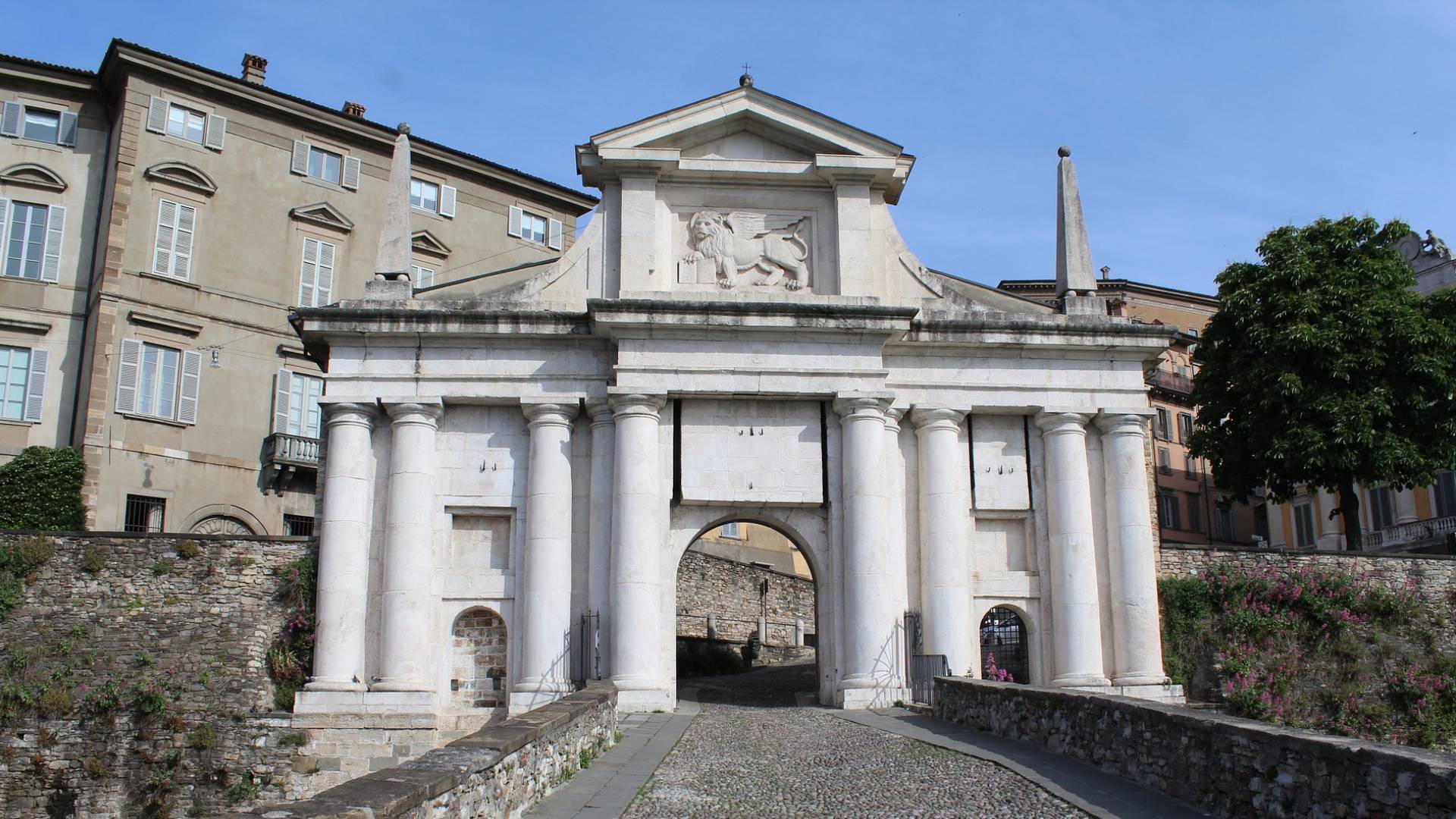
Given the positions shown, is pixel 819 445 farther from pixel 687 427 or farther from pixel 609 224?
pixel 609 224

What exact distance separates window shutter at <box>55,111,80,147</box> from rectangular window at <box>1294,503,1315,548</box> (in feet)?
147

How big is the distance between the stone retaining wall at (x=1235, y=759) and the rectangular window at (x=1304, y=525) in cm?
3936

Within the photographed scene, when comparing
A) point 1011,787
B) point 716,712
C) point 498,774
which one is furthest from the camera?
Result: point 716,712

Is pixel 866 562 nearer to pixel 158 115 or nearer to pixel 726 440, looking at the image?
pixel 726 440

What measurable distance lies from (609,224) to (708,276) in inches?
92.4

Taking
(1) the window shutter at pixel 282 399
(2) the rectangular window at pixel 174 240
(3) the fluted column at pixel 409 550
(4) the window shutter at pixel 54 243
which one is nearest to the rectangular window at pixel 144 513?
(1) the window shutter at pixel 282 399

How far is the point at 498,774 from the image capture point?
10.6 metres

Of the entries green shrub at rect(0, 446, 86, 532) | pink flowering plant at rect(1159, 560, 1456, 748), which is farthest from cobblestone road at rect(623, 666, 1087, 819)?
green shrub at rect(0, 446, 86, 532)

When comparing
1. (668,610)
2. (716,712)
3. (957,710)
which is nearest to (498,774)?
(957,710)

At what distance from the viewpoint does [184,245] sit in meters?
36.2

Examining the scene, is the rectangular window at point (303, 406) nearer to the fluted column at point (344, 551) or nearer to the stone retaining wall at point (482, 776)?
the fluted column at point (344, 551)

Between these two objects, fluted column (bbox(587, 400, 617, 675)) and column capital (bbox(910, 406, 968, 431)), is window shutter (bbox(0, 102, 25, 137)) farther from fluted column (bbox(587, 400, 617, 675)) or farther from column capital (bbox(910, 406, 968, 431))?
column capital (bbox(910, 406, 968, 431))

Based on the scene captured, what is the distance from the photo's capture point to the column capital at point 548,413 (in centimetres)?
2633

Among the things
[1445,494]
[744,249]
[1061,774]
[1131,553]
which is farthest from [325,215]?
[1445,494]
